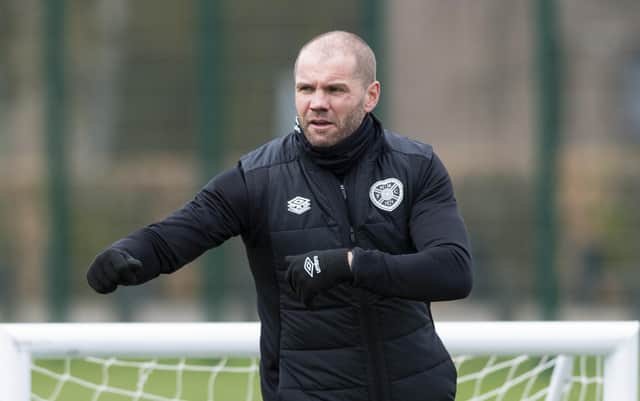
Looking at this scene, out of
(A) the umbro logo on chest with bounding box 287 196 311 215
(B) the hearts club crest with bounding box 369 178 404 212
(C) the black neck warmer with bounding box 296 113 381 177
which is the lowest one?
(A) the umbro logo on chest with bounding box 287 196 311 215

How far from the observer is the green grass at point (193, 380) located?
4992 millimetres

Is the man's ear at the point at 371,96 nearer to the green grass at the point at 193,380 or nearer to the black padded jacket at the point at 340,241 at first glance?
the black padded jacket at the point at 340,241

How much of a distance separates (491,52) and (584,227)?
1.58m

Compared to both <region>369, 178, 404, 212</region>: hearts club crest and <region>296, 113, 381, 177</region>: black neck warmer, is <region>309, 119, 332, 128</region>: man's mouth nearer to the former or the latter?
<region>296, 113, 381, 177</region>: black neck warmer

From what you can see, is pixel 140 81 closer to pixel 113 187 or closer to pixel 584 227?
pixel 113 187

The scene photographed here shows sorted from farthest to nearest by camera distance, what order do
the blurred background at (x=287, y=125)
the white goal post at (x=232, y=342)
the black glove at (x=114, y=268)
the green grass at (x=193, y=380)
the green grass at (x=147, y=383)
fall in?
1. the blurred background at (x=287, y=125)
2. the green grass at (x=147, y=383)
3. the green grass at (x=193, y=380)
4. the white goal post at (x=232, y=342)
5. the black glove at (x=114, y=268)

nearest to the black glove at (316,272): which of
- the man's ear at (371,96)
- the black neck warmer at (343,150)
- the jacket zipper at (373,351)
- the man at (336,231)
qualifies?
the man at (336,231)

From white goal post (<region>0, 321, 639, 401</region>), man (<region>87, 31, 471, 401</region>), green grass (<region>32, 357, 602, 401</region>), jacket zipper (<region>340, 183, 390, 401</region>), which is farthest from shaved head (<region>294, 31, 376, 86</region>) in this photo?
green grass (<region>32, 357, 602, 401</region>)

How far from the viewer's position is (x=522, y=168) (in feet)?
35.9

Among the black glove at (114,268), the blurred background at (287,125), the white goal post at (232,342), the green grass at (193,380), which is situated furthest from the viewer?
the blurred background at (287,125)

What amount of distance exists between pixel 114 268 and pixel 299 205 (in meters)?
0.52

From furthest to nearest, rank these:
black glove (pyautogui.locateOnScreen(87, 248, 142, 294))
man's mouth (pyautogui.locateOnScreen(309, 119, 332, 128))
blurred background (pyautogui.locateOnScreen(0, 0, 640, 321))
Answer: blurred background (pyautogui.locateOnScreen(0, 0, 640, 321)) → man's mouth (pyautogui.locateOnScreen(309, 119, 332, 128)) → black glove (pyautogui.locateOnScreen(87, 248, 142, 294))

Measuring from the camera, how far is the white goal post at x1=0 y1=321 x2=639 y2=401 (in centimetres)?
439

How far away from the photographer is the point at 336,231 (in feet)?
12.0
